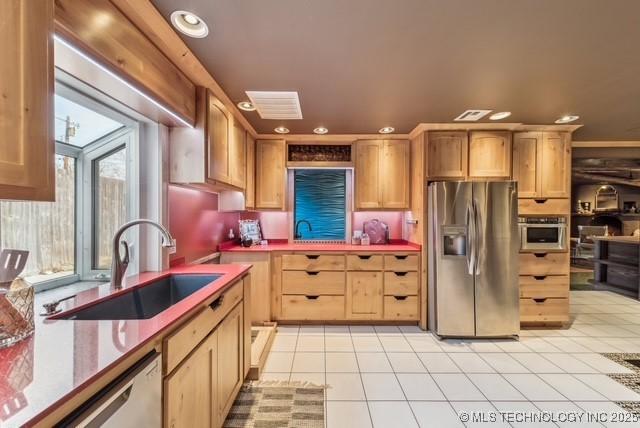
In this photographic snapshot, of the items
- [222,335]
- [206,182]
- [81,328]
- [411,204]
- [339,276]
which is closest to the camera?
[81,328]

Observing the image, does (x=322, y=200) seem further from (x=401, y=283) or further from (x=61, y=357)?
(x=61, y=357)

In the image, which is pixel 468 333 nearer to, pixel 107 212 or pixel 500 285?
pixel 500 285

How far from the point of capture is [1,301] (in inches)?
35.4

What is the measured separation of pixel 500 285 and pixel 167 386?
310 centimetres

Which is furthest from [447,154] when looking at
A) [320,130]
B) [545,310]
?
[545,310]

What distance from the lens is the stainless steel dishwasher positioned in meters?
0.71

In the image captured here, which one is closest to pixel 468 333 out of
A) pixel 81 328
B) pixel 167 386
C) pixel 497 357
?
pixel 497 357

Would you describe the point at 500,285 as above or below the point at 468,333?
above

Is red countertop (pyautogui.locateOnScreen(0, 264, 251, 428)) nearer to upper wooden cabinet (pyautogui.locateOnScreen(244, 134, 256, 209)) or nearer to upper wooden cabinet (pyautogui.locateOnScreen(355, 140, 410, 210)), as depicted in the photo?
upper wooden cabinet (pyautogui.locateOnScreen(244, 134, 256, 209))

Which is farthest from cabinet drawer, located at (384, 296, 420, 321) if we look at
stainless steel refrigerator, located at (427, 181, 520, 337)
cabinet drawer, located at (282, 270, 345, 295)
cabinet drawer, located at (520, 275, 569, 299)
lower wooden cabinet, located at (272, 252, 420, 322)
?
cabinet drawer, located at (520, 275, 569, 299)

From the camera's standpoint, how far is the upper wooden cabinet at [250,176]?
3.26 meters

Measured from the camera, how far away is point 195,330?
1.30m

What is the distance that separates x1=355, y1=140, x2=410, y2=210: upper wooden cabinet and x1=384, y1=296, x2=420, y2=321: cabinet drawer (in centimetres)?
110

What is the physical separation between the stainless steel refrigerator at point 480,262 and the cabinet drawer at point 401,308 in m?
0.32
